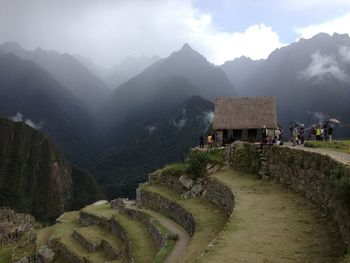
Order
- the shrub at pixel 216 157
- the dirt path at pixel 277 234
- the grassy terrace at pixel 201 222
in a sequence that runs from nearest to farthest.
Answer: the dirt path at pixel 277 234 → the grassy terrace at pixel 201 222 → the shrub at pixel 216 157

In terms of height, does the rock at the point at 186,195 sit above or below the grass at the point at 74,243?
above

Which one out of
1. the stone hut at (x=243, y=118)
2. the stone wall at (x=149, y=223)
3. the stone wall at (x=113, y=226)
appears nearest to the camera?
the stone wall at (x=149, y=223)

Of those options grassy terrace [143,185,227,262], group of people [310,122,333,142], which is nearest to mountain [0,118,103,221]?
group of people [310,122,333,142]

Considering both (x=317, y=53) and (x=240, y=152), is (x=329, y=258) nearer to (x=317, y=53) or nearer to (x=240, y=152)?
(x=240, y=152)

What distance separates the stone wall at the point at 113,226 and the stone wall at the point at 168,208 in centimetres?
257

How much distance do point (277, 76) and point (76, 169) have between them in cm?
8145

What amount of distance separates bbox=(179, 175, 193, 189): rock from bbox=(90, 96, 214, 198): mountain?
102473 mm

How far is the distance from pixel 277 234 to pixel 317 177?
153 inches

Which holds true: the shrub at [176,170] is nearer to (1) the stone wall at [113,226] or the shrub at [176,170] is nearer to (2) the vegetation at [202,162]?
(2) the vegetation at [202,162]

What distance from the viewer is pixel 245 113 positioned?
36.2 metres

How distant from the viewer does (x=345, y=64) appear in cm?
14138

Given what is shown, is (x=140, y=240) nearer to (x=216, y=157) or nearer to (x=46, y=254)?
(x=216, y=157)

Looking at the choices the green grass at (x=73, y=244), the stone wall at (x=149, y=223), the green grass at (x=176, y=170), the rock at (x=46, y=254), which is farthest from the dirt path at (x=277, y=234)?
the rock at (x=46, y=254)

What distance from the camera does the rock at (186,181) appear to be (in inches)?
1103
